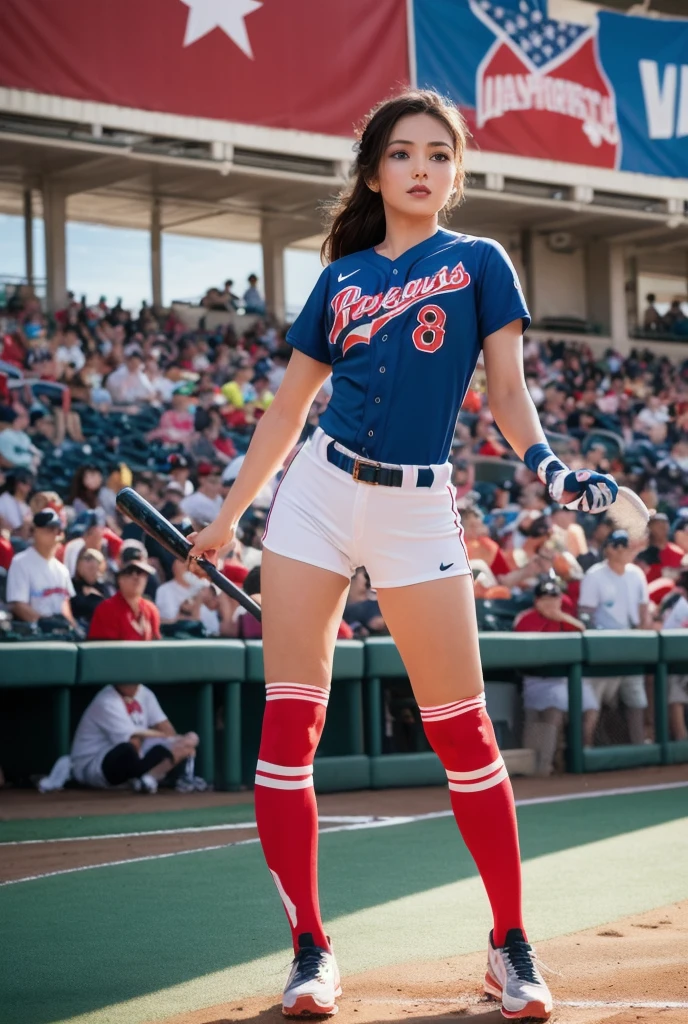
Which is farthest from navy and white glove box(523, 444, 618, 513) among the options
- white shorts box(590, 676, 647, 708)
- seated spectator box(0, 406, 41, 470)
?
seated spectator box(0, 406, 41, 470)

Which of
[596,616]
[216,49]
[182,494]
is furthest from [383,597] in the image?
[216,49]

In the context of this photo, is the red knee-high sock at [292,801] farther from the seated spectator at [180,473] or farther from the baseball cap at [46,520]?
the seated spectator at [180,473]

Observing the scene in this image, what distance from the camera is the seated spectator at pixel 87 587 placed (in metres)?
8.88

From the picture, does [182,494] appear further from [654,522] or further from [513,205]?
[513,205]

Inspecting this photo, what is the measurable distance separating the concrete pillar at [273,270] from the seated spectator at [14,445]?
1148 centimetres

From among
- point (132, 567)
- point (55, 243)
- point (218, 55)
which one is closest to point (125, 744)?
point (132, 567)

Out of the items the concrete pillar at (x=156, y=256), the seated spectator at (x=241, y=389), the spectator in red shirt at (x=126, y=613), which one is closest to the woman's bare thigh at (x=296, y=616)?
the spectator in red shirt at (x=126, y=613)

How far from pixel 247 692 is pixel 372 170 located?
209 inches

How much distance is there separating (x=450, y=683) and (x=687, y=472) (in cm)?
1604

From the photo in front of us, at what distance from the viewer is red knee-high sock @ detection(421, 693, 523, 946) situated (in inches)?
120

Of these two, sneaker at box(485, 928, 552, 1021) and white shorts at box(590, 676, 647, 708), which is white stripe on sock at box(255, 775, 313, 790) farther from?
white shorts at box(590, 676, 647, 708)

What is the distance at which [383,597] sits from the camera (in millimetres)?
3123

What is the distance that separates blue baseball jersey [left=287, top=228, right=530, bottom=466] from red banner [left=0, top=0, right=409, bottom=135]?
52.5 feet

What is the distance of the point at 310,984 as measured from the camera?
115 inches
